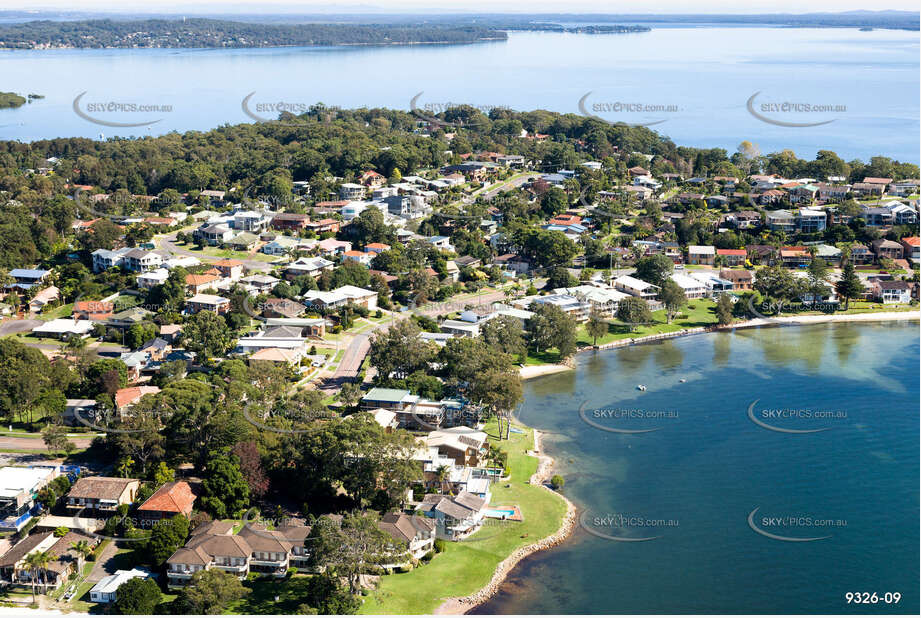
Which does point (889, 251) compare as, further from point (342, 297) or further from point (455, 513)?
point (455, 513)

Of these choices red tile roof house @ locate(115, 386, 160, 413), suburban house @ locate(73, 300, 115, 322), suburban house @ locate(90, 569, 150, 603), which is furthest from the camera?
suburban house @ locate(73, 300, 115, 322)

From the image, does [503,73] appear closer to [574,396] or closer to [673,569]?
[574,396]

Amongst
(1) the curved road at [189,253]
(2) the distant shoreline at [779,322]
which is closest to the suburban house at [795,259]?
(2) the distant shoreline at [779,322]

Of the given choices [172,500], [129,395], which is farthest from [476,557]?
[129,395]

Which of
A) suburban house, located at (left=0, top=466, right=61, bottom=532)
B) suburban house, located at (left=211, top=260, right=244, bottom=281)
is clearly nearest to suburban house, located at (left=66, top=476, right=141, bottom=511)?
suburban house, located at (left=0, top=466, right=61, bottom=532)

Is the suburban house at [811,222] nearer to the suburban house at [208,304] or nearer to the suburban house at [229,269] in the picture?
the suburban house at [229,269]

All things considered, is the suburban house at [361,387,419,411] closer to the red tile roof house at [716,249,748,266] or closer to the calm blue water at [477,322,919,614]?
the calm blue water at [477,322,919,614]

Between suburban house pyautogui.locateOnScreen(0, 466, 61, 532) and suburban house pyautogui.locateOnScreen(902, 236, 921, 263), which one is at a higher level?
suburban house pyautogui.locateOnScreen(902, 236, 921, 263)
